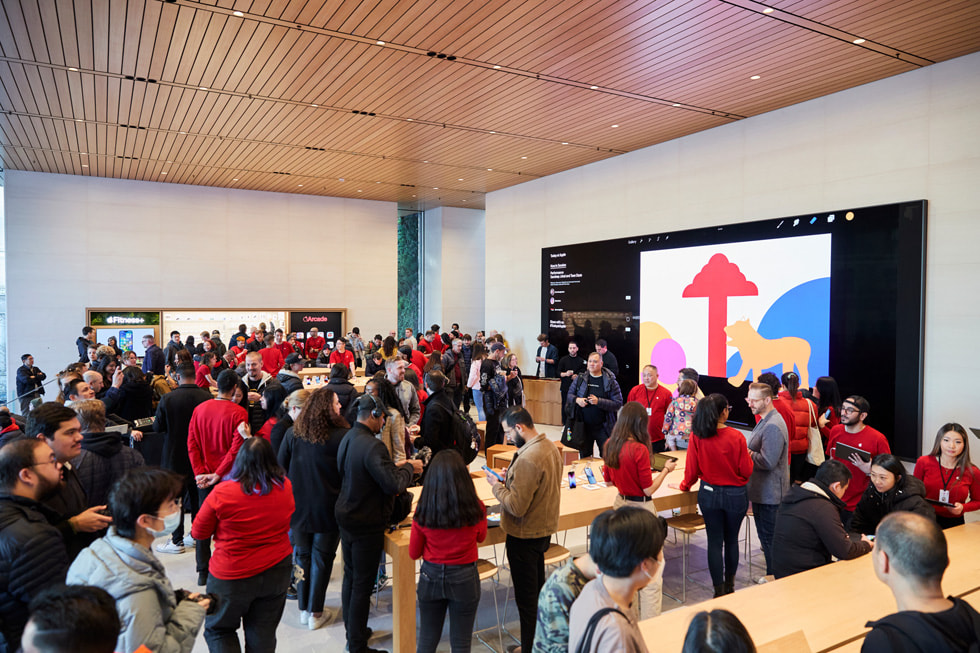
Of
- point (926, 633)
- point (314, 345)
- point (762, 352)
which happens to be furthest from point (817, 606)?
point (314, 345)

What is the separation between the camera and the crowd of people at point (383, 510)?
1.97 meters

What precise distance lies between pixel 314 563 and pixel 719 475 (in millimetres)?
2973

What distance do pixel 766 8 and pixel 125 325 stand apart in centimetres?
1415

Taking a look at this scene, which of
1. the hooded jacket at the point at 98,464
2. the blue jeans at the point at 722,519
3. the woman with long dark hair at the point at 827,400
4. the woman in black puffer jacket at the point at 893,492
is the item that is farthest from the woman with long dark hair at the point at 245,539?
the woman with long dark hair at the point at 827,400

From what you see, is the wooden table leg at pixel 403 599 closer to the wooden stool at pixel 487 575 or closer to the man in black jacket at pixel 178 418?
the wooden stool at pixel 487 575

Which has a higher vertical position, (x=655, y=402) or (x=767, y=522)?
(x=655, y=402)

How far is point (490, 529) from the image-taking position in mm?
4031

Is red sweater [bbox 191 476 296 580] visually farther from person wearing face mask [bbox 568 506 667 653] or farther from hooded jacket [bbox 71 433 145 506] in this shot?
person wearing face mask [bbox 568 506 667 653]

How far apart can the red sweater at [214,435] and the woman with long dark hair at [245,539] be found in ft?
5.44

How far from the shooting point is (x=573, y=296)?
12258 mm

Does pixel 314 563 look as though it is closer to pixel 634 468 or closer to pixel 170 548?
pixel 170 548

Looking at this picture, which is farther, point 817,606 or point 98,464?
→ point 98,464

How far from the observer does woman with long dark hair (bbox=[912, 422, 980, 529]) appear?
4.29 m

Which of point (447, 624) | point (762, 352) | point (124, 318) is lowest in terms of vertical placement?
point (447, 624)
